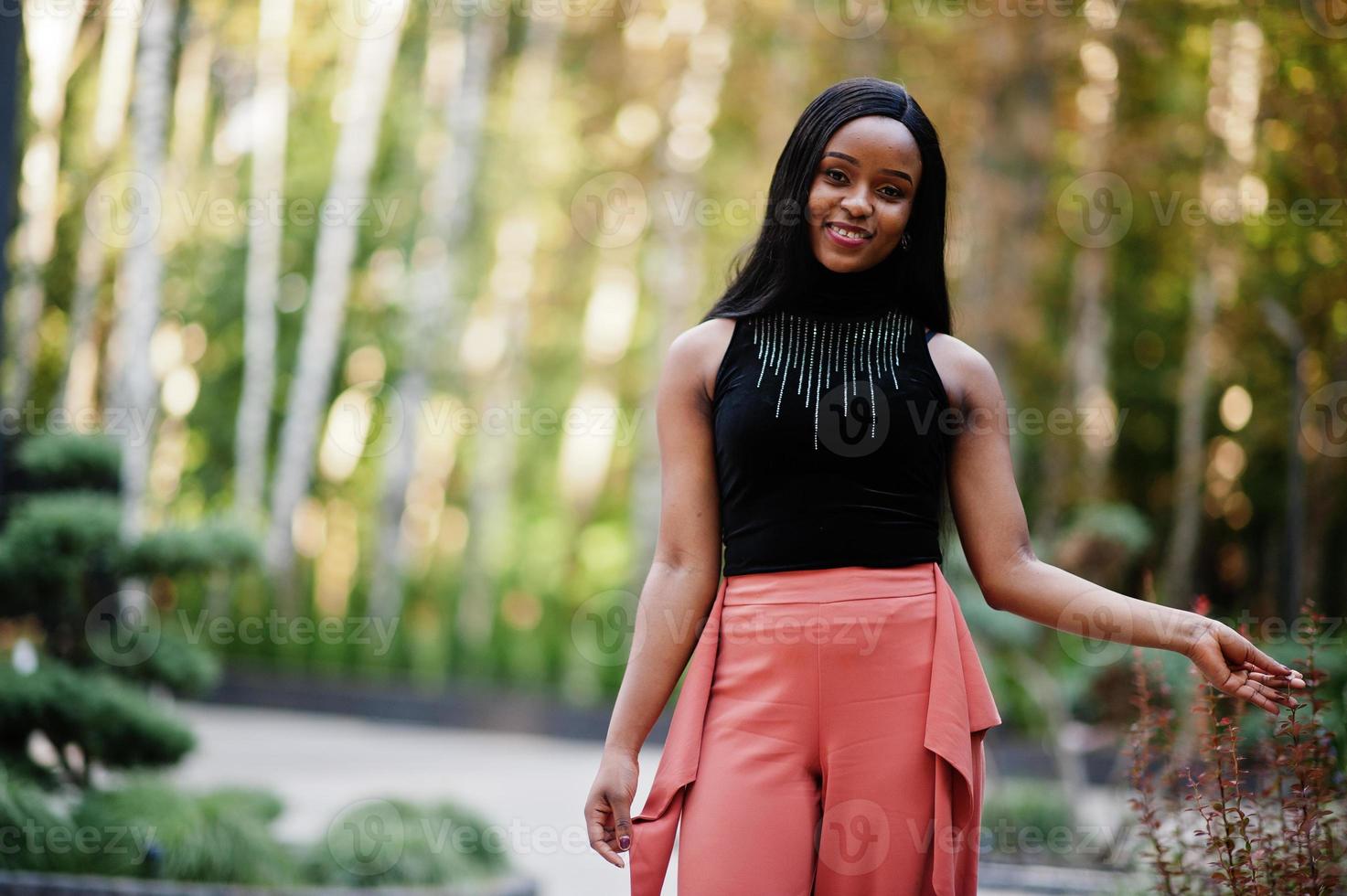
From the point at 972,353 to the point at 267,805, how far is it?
4681 mm

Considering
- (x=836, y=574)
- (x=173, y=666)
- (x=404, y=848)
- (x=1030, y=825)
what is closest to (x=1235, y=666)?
(x=836, y=574)

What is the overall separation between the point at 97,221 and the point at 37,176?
179cm

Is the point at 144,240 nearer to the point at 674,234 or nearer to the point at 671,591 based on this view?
the point at 674,234

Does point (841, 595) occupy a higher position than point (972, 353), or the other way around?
point (972, 353)

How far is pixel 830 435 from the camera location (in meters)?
2.42

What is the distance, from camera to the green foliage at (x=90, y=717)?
5.90 meters

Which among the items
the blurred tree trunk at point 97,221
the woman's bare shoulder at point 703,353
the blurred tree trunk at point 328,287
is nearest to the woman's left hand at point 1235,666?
the woman's bare shoulder at point 703,353

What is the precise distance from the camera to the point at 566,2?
73.3 ft

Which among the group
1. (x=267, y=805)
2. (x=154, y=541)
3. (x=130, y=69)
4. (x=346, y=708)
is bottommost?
(x=346, y=708)

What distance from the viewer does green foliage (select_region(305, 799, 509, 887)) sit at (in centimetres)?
595

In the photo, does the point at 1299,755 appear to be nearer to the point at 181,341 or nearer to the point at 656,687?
the point at 656,687

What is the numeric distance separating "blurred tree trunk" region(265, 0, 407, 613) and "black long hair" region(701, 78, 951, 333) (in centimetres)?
1636

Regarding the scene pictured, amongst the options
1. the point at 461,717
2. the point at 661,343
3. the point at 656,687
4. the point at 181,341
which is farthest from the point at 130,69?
the point at 656,687

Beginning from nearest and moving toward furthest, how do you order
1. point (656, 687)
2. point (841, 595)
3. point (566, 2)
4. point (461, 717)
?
point (841, 595)
point (656, 687)
point (461, 717)
point (566, 2)
